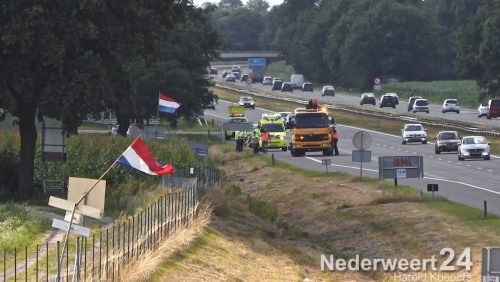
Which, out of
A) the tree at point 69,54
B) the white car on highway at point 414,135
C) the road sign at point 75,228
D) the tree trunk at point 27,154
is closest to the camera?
the road sign at point 75,228

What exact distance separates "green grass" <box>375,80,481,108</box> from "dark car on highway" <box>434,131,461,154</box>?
64602mm

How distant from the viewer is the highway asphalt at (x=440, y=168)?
162 ft

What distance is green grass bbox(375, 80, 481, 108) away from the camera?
148m

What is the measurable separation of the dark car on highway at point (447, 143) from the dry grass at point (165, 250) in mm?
40825

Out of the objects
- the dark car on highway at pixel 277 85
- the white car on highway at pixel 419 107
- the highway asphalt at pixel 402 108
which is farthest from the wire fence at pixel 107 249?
the dark car on highway at pixel 277 85

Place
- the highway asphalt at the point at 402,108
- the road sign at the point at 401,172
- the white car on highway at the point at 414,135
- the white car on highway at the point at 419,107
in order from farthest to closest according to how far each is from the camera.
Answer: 1. the white car on highway at the point at 419,107
2. the highway asphalt at the point at 402,108
3. the white car on highway at the point at 414,135
4. the road sign at the point at 401,172

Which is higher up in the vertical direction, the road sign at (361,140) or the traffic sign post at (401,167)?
the road sign at (361,140)

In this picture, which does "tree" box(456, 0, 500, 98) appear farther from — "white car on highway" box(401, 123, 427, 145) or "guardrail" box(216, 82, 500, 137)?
"white car on highway" box(401, 123, 427, 145)

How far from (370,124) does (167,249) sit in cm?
8232

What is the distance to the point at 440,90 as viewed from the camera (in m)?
156

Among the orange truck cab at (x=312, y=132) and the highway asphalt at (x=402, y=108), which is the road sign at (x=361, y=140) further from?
the highway asphalt at (x=402, y=108)

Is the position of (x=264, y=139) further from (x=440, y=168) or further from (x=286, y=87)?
(x=286, y=87)

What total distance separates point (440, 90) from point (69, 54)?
115998mm

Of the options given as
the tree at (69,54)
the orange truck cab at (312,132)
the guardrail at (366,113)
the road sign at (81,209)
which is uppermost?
the tree at (69,54)
